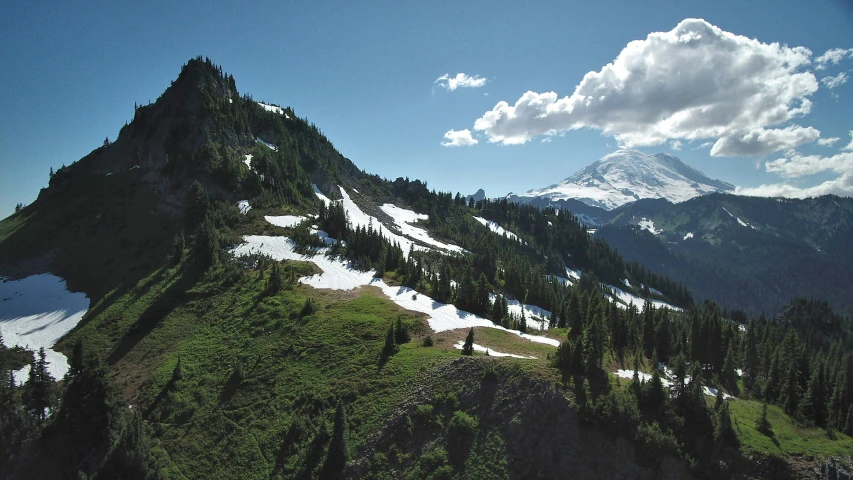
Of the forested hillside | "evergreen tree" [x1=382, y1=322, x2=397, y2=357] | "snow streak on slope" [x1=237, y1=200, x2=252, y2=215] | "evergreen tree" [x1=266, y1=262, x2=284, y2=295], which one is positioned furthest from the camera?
"snow streak on slope" [x1=237, y1=200, x2=252, y2=215]

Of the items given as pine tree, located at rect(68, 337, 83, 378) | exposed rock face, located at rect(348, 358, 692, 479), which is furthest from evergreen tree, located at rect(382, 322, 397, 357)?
pine tree, located at rect(68, 337, 83, 378)

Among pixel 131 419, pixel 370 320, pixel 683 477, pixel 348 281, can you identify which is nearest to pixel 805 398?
pixel 683 477

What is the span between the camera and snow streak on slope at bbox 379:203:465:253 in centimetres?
14812

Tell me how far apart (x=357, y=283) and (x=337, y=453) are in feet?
132

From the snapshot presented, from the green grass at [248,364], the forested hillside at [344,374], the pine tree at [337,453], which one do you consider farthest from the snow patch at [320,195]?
the pine tree at [337,453]

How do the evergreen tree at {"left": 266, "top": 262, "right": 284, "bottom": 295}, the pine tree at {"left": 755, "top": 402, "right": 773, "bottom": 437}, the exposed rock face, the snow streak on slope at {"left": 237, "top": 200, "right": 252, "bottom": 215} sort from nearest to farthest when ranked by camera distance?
1. the exposed rock face
2. the pine tree at {"left": 755, "top": 402, "right": 773, "bottom": 437}
3. the evergreen tree at {"left": 266, "top": 262, "right": 284, "bottom": 295}
4. the snow streak on slope at {"left": 237, "top": 200, "right": 252, "bottom": 215}

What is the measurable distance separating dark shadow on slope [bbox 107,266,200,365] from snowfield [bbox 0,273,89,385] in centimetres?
766

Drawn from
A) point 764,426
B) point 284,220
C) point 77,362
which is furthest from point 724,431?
point 284,220

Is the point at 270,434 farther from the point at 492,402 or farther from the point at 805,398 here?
the point at 805,398

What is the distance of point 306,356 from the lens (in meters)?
49.7

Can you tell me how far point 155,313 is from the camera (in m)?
66.2

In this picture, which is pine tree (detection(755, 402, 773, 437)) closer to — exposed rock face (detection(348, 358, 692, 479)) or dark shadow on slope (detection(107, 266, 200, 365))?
exposed rock face (detection(348, 358, 692, 479))

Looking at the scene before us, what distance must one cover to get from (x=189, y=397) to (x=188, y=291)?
28198 mm

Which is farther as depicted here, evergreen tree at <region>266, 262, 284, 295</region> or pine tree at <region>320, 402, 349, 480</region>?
evergreen tree at <region>266, 262, 284, 295</region>
